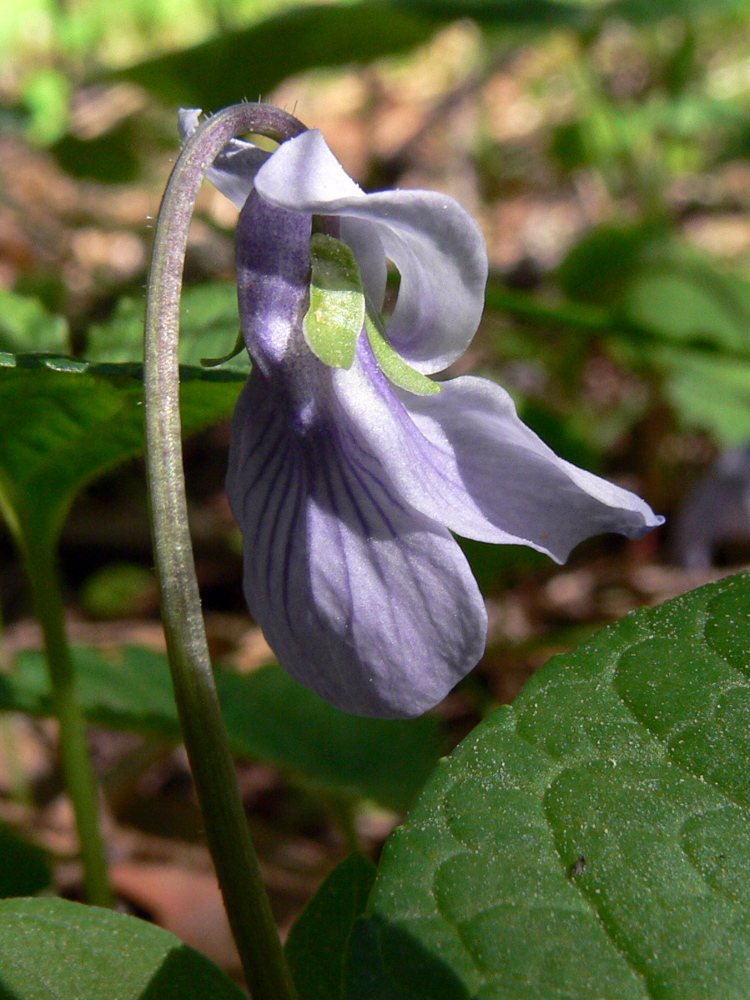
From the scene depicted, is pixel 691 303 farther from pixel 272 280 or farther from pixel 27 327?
pixel 272 280

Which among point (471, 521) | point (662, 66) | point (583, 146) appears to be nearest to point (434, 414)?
point (471, 521)

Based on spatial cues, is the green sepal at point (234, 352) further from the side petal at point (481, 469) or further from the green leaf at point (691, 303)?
the green leaf at point (691, 303)

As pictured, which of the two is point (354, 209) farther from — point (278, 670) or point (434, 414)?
point (278, 670)

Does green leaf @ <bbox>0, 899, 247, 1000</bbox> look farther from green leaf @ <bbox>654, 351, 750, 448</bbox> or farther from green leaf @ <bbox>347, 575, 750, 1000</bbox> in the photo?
green leaf @ <bbox>654, 351, 750, 448</bbox>

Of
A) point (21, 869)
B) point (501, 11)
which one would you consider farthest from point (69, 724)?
point (501, 11)

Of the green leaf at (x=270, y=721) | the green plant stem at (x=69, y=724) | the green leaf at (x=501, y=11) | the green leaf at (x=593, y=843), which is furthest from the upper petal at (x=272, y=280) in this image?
the green leaf at (x=501, y=11)

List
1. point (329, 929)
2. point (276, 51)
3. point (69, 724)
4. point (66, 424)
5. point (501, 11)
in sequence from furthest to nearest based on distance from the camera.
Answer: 1. point (276, 51)
2. point (501, 11)
3. point (69, 724)
4. point (66, 424)
5. point (329, 929)
